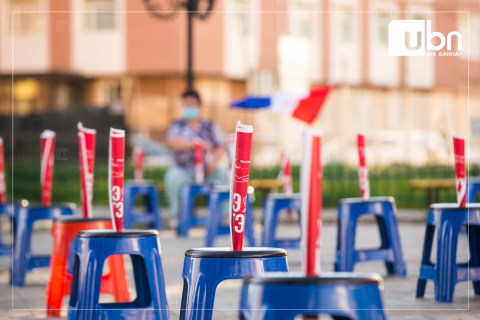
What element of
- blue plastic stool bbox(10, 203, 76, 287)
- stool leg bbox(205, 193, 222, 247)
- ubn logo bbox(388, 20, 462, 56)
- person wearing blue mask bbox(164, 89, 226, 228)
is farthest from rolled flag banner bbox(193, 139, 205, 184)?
ubn logo bbox(388, 20, 462, 56)

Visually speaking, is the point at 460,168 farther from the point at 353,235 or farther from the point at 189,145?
the point at 189,145

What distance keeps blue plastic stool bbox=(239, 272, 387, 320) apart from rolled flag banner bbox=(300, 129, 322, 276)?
0.09 meters

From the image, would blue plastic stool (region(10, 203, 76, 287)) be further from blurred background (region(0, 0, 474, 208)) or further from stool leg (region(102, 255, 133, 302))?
stool leg (region(102, 255, 133, 302))

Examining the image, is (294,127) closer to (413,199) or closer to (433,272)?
(413,199)

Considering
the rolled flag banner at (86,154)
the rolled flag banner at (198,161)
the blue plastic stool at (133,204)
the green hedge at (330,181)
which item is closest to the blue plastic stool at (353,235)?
the rolled flag banner at (86,154)

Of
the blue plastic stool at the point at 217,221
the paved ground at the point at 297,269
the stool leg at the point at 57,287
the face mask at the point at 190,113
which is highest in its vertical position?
the face mask at the point at 190,113

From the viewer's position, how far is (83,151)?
5.15m

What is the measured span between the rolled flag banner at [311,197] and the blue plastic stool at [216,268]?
2.59 ft

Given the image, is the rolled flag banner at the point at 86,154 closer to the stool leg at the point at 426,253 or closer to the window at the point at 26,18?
the stool leg at the point at 426,253

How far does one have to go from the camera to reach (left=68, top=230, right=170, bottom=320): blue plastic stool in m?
4.00

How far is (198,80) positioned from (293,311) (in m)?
26.6

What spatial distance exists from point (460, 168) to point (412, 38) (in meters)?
1.01

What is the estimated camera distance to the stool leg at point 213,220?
27.2 feet

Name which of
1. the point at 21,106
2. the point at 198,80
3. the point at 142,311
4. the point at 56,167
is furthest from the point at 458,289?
the point at 21,106
